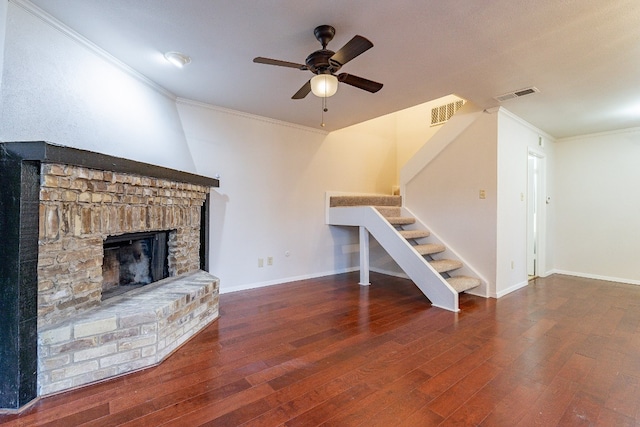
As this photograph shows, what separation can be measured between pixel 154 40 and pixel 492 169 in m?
3.74

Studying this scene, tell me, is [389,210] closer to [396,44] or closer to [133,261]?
[396,44]

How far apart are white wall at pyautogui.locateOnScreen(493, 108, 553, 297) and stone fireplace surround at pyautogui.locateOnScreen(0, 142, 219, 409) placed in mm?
3635

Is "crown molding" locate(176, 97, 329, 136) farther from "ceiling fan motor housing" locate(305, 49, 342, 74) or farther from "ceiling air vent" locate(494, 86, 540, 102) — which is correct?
"ceiling air vent" locate(494, 86, 540, 102)

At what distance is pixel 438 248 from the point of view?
4109mm

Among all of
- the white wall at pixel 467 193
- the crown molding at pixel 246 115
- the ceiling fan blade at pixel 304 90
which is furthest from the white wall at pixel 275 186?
the ceiling fan blade at pixel 304 90

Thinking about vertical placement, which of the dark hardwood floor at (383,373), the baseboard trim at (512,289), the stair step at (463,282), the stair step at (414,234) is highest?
the stair step at (414,234)

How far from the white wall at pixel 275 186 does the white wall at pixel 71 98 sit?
28.9 inches

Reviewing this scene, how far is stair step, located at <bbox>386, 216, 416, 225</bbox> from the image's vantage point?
14.2ft

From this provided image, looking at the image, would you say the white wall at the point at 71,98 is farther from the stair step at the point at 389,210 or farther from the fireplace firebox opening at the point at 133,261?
the stair step at the point at 389,210

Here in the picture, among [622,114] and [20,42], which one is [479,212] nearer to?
[622,114]

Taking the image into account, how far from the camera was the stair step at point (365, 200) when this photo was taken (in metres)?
4.59

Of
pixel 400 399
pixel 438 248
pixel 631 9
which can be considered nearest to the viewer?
pixel 400 399

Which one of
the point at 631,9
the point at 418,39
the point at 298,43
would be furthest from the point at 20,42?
the point at 631,9

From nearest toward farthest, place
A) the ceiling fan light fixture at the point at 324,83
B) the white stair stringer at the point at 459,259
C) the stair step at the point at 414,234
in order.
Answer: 1. the ceiling fan light fixture at the point at 324,83
2. the white stair stringer at the point at 459,259
3. the stair step at the point at 414,234
